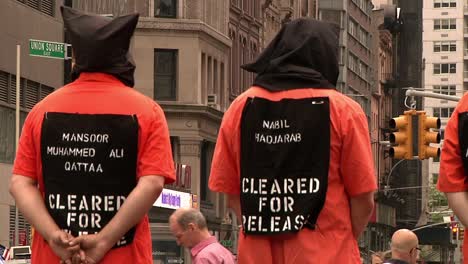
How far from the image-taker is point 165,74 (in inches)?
3014

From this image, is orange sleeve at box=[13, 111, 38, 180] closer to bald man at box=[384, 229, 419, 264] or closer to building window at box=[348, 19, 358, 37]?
bald man at box=[384, 229, 419, 264]

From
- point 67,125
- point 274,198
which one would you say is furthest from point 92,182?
point 274,198

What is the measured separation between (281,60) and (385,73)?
148m

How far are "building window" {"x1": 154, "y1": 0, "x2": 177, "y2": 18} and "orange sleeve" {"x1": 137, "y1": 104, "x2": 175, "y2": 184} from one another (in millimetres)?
68101

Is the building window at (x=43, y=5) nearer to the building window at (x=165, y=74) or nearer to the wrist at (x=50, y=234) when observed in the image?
the building window at (x=165, y=74)

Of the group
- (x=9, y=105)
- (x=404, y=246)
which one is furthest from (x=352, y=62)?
(x=404, y=246)

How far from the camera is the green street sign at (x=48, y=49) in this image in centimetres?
3347

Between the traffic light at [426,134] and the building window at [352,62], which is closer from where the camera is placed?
the traffic light at [426,134]

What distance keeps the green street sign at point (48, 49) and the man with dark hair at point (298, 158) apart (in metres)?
25.5

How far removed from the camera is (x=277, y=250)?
8031mm

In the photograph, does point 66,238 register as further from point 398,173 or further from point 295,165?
point 398,173

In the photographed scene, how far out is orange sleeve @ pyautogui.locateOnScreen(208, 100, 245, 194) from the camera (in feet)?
26.7

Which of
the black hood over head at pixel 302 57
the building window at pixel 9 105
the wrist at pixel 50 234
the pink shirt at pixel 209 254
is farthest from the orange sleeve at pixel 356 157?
the building window at pixel 9 105

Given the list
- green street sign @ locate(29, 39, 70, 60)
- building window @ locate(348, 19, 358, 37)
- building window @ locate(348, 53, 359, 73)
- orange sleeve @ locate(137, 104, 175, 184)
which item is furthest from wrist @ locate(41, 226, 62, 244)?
building window @ locate(348, 19, 358, 37)
